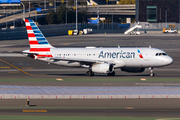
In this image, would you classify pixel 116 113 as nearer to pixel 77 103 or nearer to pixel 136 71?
pixel 77 103

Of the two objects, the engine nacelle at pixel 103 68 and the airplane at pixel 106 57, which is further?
the airplane at pixel 106 57

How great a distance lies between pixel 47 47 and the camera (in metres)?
46.6

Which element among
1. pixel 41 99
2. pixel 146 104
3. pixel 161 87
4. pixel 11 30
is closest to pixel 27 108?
pixel 41 99

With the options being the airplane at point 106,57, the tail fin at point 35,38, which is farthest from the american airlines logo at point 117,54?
the tail fin at point 35,38

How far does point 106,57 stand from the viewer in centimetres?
4369

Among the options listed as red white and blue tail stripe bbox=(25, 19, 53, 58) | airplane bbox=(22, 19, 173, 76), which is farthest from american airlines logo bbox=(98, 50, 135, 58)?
red white and blue tail stripe bbox=(25, 19, 53, 58)

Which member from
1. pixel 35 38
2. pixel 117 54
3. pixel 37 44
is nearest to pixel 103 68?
pixel 117 54

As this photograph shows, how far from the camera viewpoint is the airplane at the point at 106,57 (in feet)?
139

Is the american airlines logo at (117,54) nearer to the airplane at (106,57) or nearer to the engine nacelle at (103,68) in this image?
the airplane at (106,57)

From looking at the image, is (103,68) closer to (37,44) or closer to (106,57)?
(106,57)

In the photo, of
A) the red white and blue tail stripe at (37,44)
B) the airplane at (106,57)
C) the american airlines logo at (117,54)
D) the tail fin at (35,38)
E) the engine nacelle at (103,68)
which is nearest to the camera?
the engine nacelle at (103,68)

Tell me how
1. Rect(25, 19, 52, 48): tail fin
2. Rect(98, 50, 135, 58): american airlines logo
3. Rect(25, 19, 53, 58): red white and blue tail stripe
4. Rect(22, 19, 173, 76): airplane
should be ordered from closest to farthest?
1. Rect(22, 19, 173, 76): airplane
2. Rect(98, 50, 135, 58): american airlines logo
3. Rect(25, 19, 53, 58): red white and blue tail stripe
4. Rect(25, 19, 52, 48): tail fin

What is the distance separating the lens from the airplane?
42406 mm

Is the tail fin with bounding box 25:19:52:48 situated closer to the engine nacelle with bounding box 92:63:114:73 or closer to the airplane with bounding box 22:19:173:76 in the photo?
the airplane with bounding box 22:19:173:76
